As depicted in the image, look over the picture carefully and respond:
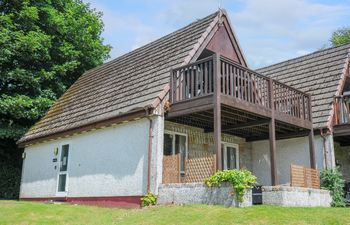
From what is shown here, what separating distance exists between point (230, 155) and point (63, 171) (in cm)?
735

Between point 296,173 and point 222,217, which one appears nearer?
point 222,217

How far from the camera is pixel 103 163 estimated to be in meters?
14.7

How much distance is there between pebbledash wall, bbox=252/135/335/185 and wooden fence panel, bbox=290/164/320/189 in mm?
1697

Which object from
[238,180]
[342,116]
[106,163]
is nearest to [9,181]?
[106,163]

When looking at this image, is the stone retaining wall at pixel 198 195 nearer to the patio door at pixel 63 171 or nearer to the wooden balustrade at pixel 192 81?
the wooden balustrade at pixel 192 81

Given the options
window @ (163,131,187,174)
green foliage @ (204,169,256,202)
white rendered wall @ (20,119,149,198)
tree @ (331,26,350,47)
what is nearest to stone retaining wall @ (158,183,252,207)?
green foliage @ (204,169,256,202)

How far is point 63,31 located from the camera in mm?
25391

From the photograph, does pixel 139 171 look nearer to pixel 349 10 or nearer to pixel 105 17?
pixel 349 10

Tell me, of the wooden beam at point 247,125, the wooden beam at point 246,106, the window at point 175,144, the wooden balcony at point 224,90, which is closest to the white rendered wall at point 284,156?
the wooden balcony at point 224,90

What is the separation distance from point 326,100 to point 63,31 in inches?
659

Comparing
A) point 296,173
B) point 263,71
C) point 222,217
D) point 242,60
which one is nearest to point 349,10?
point 263,71

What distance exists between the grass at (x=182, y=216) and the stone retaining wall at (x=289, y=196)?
44.3 inches

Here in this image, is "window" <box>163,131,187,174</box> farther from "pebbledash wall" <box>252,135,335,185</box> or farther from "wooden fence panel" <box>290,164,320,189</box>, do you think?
"pebbledash wall" <box>252,135,335,185</box>

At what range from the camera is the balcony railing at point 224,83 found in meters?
12.3
